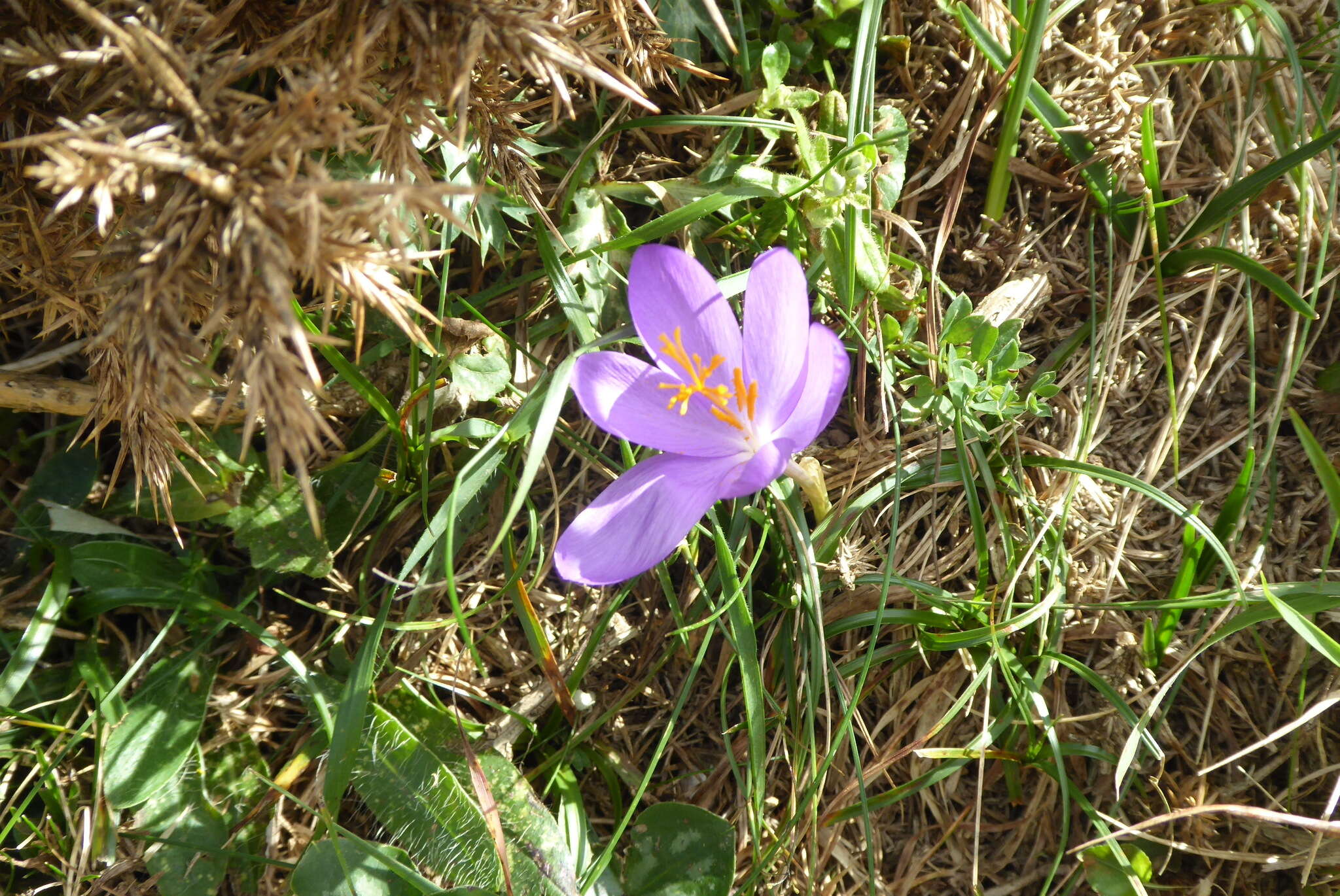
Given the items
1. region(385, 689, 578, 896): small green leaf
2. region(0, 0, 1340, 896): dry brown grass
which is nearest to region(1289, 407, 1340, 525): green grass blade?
region(0, 0, 1340, 896): dry brown grass

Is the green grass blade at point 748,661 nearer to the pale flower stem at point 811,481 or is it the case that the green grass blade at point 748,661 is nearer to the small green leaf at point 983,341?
the pale flower stem at point 811,481

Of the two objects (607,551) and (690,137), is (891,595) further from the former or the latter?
(690,137)

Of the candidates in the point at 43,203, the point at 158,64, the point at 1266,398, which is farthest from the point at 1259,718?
the point at 43,203

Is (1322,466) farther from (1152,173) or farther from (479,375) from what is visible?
(479,375)

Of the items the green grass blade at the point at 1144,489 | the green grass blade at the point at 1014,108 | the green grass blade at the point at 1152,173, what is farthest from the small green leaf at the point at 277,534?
the green grass blade at the point at 1152,173

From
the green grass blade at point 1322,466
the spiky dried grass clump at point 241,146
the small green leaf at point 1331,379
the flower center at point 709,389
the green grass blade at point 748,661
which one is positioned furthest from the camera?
the small green leaf at point 1331,379

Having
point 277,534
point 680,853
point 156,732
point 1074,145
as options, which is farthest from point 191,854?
point 1074,145

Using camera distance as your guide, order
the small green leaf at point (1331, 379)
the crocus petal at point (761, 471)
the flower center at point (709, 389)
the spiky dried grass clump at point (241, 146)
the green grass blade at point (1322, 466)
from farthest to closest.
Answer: the small green leaf at point (1331, 379) < the green grass blade at point (1322, 466) < the flower center at point (709, 389) < the crocus petal at point (761, 471) < the spiky dried grass clump at point (241, 146)
